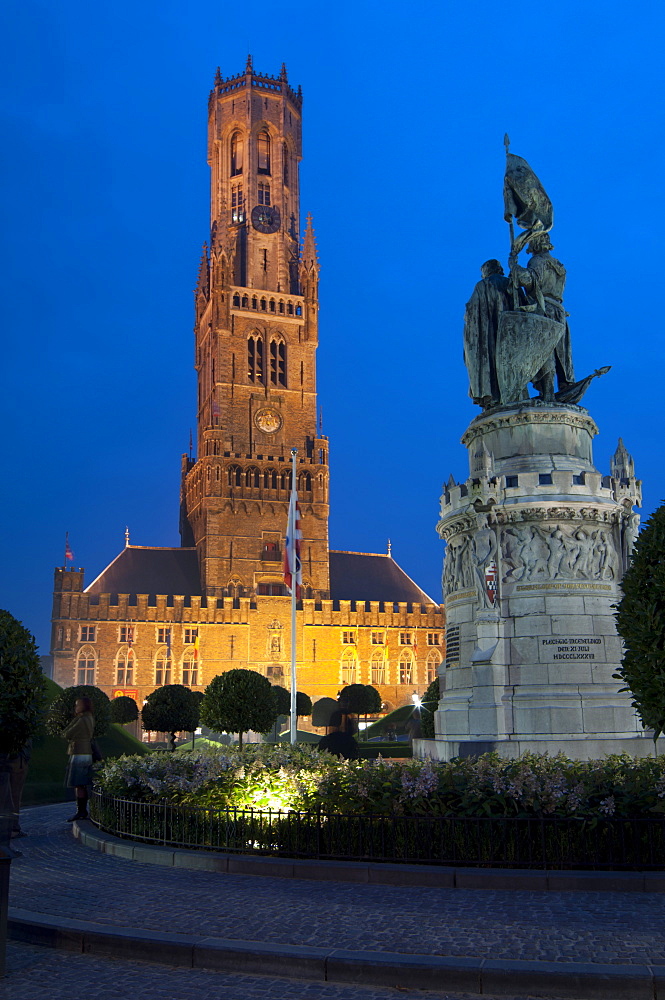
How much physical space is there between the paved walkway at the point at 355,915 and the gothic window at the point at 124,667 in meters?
64.1

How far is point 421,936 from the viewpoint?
26.9 ft

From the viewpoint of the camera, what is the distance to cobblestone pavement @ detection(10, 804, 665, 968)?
26.0 ft

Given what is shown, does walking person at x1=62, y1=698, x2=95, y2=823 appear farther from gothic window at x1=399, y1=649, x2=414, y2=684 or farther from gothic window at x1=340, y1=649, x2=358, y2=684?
gothic window at x1=399, y1=649, x2=414, y2=684

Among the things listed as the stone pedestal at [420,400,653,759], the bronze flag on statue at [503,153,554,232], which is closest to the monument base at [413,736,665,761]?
the stone pedestal at [420,400,653,759]

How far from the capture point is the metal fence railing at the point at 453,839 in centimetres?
1084

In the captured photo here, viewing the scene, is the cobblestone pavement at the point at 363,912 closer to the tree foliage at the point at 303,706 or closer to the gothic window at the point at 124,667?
the tree foliage at the point at 303,706

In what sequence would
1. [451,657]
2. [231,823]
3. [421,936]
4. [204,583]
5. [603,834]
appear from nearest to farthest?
[421,936]
[603,834]
[231,823]
[451,657]
[204,583]

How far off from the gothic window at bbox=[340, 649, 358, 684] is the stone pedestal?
58492mm

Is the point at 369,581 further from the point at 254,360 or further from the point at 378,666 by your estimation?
the point at 254,360

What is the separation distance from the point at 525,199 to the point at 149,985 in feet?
68.0

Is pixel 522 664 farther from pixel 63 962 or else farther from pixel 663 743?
pixel 63 962

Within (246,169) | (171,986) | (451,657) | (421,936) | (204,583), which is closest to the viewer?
(171,986)

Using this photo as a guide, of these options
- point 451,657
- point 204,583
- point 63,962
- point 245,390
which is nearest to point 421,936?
point 63,962

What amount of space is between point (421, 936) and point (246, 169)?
303 ft
